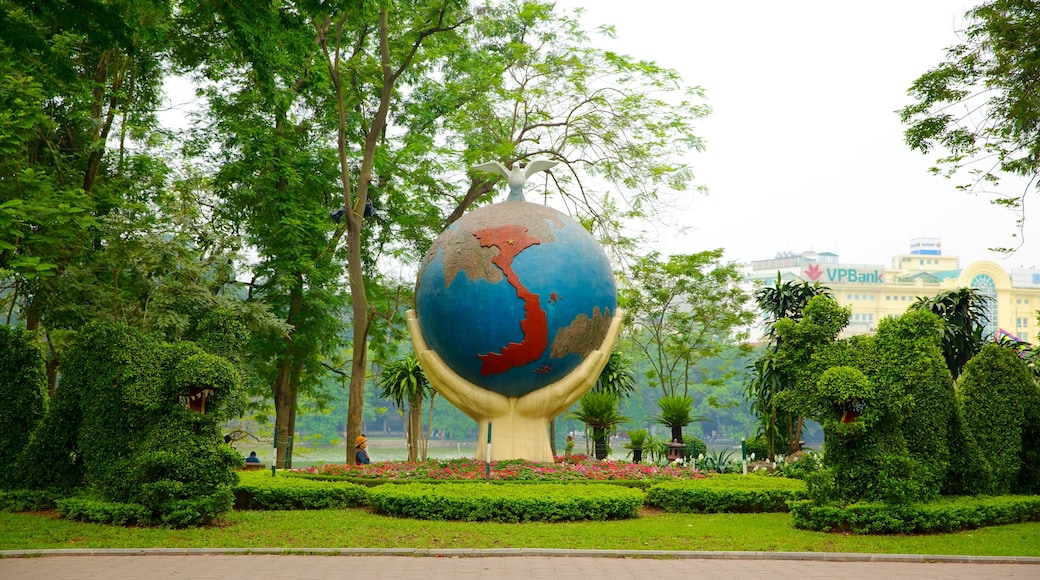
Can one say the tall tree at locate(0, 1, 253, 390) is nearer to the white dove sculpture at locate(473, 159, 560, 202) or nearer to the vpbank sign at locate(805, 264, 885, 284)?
Result: the white dove sculpture at locate(473, 159, 560, 202)

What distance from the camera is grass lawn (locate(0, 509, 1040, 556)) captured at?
1116cm

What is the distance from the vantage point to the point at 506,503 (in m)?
13.7

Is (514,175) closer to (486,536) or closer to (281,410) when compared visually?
(486,536)

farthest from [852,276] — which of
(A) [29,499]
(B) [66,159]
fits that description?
(A) [29,499]

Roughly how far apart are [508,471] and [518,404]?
63.4 inches

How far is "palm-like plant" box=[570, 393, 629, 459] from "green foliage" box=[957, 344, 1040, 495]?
923 cm

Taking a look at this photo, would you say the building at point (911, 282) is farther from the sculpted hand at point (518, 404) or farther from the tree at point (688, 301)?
the sculpted hand at point (518, 404)

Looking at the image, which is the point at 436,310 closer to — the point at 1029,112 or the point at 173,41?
the point at 173,41

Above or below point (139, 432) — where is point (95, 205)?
above

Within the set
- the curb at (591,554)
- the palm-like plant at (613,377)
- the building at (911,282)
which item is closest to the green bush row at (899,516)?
the curb at (591,554)

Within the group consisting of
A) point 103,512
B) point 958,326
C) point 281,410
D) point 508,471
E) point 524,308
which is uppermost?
point 958,326

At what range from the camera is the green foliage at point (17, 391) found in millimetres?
14508

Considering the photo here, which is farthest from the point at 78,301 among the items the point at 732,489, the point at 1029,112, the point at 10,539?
the point at 1029,112

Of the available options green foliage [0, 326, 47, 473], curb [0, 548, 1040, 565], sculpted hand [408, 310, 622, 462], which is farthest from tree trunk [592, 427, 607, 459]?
green foliage [0, 326, 47, 473]
